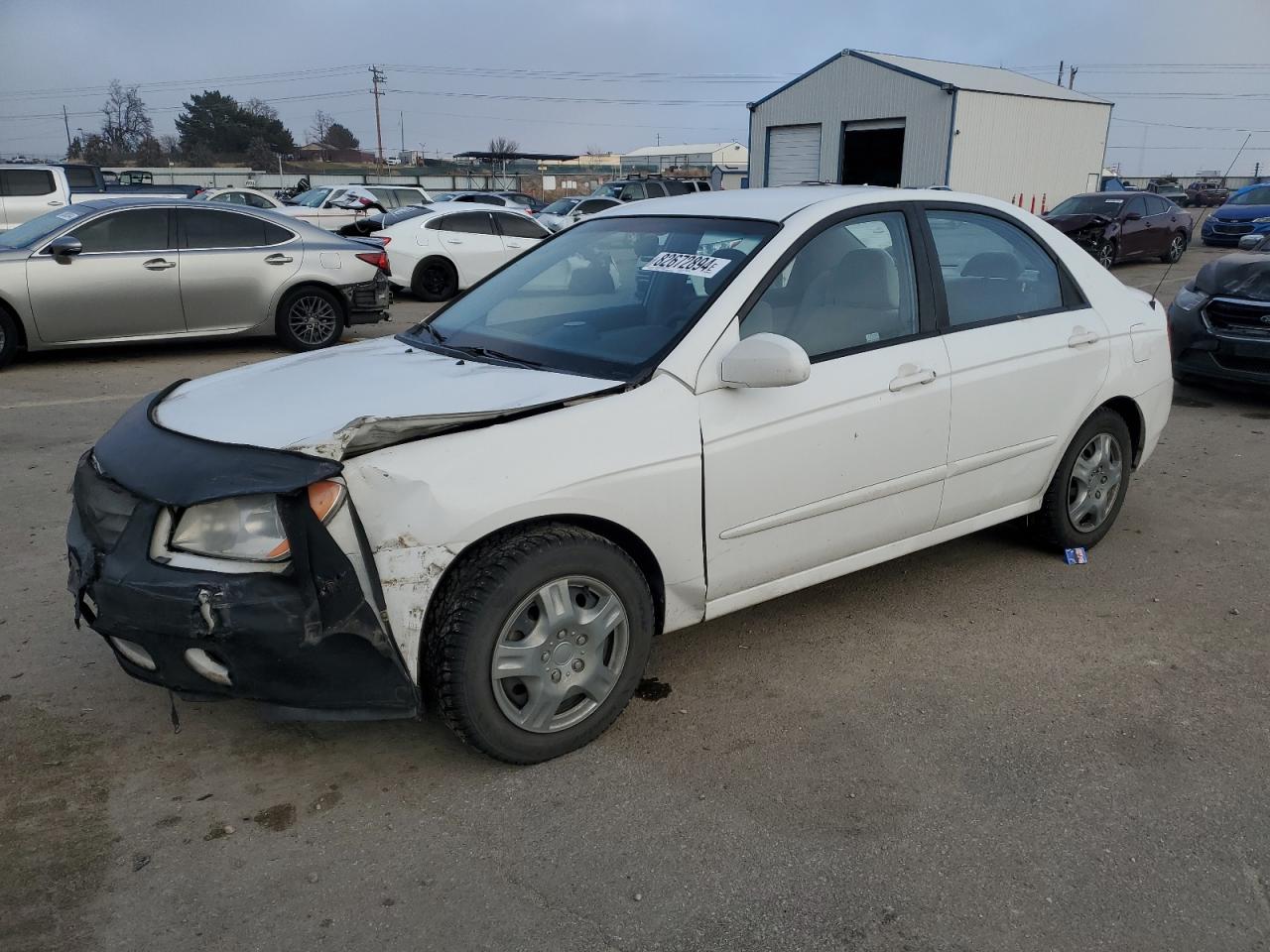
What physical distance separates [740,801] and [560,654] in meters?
0.67

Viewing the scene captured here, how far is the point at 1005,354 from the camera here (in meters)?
3.99

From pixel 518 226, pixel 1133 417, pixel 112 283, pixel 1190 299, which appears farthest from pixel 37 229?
pixel 1190 299

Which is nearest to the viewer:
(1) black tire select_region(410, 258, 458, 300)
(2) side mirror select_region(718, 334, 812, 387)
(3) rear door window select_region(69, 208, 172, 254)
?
(2) side mirror select_region(718, 334, 812, 387)

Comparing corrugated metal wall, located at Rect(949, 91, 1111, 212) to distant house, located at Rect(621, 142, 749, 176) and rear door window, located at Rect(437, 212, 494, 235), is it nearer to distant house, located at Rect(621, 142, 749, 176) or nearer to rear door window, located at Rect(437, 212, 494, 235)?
rear door window, located at Rect(437, 212, 494, 235)

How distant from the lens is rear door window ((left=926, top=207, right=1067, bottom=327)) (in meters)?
3.98

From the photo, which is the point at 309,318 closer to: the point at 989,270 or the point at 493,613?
the point at 989,270

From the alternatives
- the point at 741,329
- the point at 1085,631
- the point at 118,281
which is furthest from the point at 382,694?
the point at 118,281

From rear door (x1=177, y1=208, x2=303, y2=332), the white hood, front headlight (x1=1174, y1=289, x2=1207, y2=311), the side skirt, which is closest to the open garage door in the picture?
rear door (x1=177, y1=208, x2=303, y2=332)

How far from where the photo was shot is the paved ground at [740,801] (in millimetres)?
2420

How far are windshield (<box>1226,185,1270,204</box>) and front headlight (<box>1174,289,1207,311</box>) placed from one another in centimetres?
1986

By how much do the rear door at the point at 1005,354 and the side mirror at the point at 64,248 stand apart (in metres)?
7.77

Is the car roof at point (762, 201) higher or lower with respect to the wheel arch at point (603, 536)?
higher

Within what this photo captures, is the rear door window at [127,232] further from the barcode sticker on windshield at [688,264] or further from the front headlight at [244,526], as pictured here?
the front headlight at [244,526]

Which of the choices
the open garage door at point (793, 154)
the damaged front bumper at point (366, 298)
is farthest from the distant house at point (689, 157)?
the damaged front bumper at point (366, 298)
